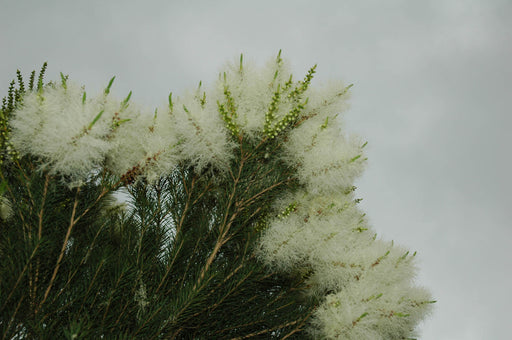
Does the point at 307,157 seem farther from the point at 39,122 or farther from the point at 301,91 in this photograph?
the point at 39,122

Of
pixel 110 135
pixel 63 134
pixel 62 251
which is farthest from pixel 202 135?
pixel 62 251

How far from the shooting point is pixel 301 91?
4.91ft

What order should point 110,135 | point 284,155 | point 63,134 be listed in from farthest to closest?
point 284,155 → point 110,135 → point 63,134

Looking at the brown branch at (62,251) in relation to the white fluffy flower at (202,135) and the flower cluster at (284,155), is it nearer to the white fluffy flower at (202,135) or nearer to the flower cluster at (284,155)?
the flower cluster at (284,155)

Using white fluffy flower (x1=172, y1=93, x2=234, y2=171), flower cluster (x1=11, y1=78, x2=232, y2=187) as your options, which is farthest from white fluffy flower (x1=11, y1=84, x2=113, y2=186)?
white fluffy flower (x1=172, y1=93, x2=234, y2=171)

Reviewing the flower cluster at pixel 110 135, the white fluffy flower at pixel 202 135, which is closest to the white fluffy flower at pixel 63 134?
the flower cluster at pixel 110 135

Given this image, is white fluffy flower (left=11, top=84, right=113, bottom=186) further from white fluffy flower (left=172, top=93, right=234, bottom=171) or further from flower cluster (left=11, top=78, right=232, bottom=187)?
white fluffy flower (left=172, top=93, right=234, bottom=171)

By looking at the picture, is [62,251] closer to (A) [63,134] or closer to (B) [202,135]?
(A) [63,134]

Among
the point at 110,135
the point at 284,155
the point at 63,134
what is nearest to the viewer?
the point at 63,134

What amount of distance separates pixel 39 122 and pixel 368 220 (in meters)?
1.22

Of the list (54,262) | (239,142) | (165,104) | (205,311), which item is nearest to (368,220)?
(239,142)

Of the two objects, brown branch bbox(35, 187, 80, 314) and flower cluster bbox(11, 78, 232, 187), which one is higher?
flower cluster bbox(11, 78, 232, 187)

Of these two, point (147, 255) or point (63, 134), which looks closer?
point (63, 134)

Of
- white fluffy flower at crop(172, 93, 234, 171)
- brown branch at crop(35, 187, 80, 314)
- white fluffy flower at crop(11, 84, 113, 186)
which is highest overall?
white fluffy flower at crop(172, 93, 234, 171)
